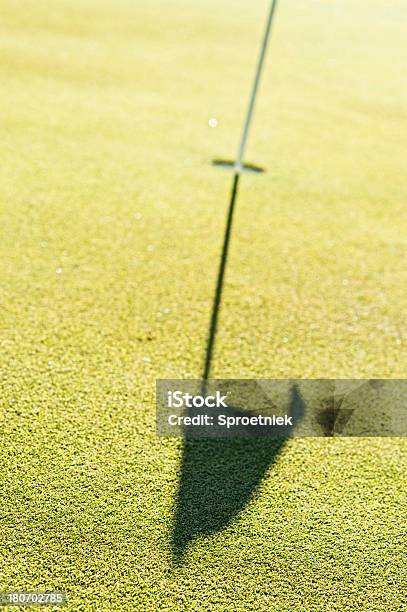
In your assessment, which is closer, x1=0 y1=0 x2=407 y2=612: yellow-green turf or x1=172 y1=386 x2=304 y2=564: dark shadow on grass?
x1=0 y1=0 x2=407 y2=612: yellow-green turf

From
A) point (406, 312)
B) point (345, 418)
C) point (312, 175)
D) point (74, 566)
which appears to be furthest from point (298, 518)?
point (312, 175)

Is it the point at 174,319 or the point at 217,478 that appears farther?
the point at 174,319

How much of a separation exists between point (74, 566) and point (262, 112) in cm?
750

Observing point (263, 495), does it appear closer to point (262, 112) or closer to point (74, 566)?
point (74, 566)

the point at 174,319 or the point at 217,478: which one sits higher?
the point at 174,319

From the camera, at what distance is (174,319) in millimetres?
3861

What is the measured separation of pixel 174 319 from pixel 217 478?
135 cm

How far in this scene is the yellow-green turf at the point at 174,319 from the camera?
244 centimetres

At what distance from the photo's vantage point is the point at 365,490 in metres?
2.84

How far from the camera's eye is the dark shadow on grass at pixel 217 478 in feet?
8.41

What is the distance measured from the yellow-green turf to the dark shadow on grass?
0.05 m

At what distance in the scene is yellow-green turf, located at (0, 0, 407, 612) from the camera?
8.00ft

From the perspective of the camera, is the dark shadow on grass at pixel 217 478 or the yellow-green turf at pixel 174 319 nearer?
the yellow-green turf at pixel 174 319

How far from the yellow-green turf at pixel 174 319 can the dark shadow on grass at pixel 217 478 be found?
0.05 m
